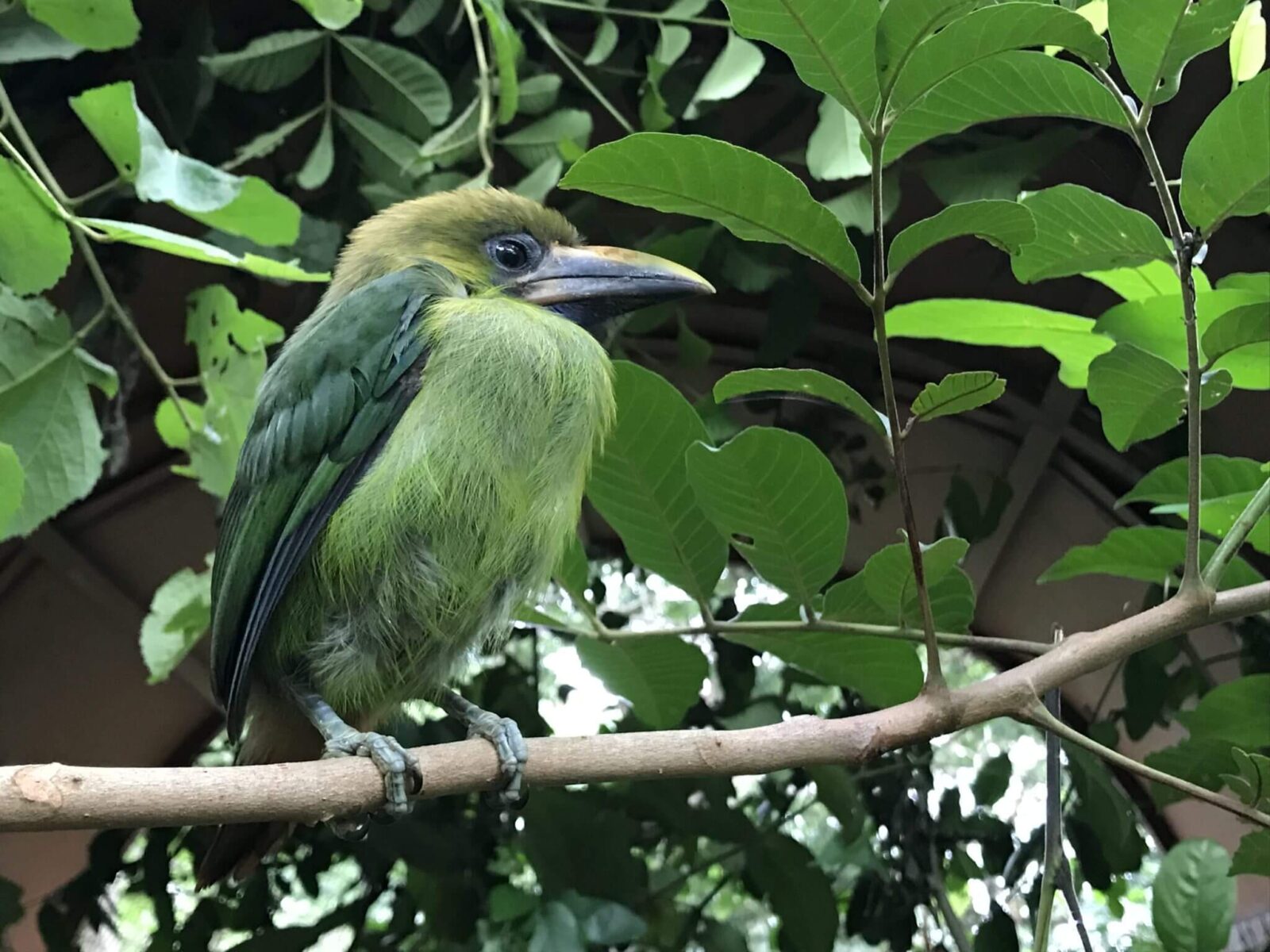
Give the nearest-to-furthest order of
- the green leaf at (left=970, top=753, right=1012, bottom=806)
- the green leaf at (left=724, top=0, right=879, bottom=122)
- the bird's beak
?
the green leaf at (left=724, top=0, right=879, bottom=122)
the bird's beak
the green leaf at (left=970, top=753, right=1012, bottom=806)

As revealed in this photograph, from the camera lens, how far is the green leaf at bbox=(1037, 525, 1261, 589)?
1.04 meters

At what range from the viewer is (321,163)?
1.45 m

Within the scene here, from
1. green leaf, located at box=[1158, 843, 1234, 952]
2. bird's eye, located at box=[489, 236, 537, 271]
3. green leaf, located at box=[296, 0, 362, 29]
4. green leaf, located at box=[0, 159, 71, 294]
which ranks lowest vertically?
green leaf, located at box=[1158, 843, 1234, 952]

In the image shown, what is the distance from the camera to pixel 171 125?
151 centimetres

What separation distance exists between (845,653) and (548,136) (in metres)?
0.93

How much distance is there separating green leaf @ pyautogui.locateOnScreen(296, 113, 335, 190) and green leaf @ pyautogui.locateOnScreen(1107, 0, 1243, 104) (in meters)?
1.07

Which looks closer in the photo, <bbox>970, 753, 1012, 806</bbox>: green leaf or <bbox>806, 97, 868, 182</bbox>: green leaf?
<bbox>806, 97, 868, 182</bbox>: green leaf

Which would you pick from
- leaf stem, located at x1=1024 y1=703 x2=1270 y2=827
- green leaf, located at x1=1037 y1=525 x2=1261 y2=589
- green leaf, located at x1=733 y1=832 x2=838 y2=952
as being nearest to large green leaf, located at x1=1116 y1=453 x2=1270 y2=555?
green leaf, located at x1=1037 y1=525 x2=1261 y2=589

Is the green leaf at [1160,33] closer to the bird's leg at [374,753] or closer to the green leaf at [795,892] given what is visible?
the bird's leg at [374,753]

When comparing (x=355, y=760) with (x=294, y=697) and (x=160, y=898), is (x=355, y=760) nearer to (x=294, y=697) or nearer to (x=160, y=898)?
(x=294, y=697)

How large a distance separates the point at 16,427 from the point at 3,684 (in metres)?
1.03

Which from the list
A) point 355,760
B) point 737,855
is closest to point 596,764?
point 355,760

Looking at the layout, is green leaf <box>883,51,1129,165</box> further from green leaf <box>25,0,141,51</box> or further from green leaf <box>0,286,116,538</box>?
green leaf <box>0,286,116,538</box>

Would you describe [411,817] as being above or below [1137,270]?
below
